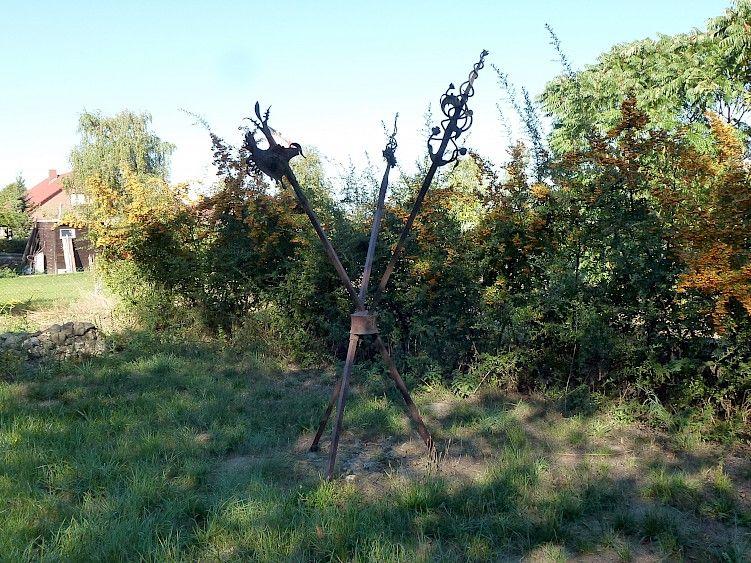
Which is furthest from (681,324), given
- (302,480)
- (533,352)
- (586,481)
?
(302,480)

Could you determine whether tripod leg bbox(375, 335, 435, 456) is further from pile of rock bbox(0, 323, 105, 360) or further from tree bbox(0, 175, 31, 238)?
tree bbox(0, 175, 31, 238)

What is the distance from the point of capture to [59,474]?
365 centimetres

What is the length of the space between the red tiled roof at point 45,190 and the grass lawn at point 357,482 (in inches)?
2095

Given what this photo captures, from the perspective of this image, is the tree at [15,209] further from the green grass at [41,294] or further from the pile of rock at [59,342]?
the pile of rock at [59,342]

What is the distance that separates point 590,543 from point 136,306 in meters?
6.59

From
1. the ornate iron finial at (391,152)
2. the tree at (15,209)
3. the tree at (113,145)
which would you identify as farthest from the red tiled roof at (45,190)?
the ornate iron finial at (391,152)

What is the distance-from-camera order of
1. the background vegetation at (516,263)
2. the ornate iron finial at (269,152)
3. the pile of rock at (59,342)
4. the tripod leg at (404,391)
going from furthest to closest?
the pile of rock at (59,342), the background vegetation at (516,263), the tripod leg at (404,391), the ornate iron finial at (269,152)

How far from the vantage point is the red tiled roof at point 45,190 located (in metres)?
53.0

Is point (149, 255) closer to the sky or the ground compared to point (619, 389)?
closer to the sky

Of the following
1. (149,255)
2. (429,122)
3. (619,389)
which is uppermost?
(429,122)

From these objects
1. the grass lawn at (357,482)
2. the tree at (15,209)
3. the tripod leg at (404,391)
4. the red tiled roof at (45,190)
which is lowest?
the grass lawn at (357,482)

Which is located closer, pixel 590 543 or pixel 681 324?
pixel 590 543

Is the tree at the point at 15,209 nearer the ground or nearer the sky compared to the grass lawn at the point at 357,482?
nearer the sky

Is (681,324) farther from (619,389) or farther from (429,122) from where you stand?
(429,122)
